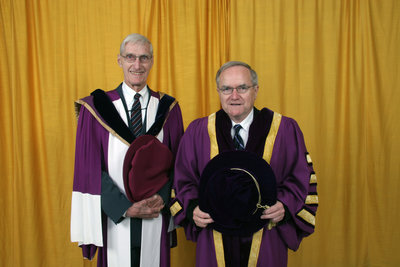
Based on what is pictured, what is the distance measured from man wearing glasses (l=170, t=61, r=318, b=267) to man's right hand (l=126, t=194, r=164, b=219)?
14 centimetres

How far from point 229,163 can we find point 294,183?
0.39 m

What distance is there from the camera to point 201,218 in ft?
5.72

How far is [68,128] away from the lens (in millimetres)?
3344

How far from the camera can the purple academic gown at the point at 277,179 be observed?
177 cm

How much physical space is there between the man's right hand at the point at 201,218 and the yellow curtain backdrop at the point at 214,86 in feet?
5.58

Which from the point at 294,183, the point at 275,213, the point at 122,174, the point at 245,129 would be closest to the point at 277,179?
the point at 294,183

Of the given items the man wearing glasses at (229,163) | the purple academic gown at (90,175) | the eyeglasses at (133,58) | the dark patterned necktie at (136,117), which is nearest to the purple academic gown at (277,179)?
the man wearing glasses at (229,163)

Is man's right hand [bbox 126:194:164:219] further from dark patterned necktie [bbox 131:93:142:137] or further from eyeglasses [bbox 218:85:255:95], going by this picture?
eyeglasses [bbox 218:85:255:95]

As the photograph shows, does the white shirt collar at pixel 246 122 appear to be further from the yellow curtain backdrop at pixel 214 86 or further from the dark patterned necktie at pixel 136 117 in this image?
the yellow curtain backdrop at pixel 214 86

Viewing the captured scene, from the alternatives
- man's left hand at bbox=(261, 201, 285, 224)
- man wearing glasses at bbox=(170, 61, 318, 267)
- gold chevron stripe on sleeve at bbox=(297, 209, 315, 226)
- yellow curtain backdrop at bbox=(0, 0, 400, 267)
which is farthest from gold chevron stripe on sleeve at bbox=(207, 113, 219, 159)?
yellow curtain backdrop at bbox=(0, 0, 400, 267)

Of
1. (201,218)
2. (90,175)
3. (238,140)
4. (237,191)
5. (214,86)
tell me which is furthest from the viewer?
(214,86)

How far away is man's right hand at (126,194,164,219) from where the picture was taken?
1906 mm

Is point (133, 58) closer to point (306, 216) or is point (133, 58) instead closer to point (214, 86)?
point (306, 216)

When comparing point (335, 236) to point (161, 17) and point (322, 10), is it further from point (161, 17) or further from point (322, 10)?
point (161, 17)
